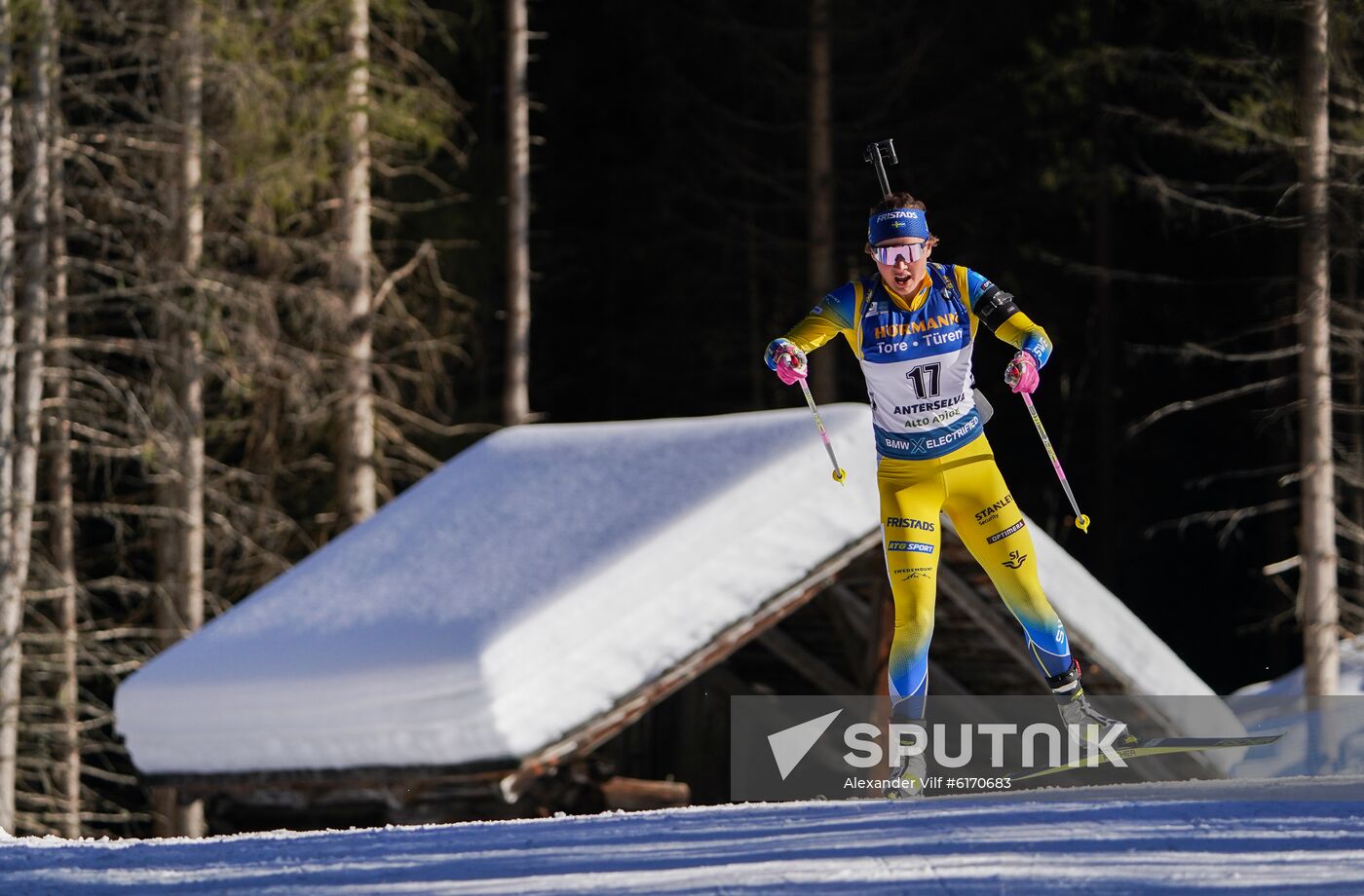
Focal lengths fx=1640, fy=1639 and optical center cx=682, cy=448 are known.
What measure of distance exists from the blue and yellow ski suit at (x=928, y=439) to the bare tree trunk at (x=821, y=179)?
15.1 metres

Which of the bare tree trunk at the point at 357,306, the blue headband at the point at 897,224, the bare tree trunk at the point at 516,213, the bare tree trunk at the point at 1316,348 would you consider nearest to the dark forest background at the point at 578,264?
the bare tree trunk at the point at 357,306

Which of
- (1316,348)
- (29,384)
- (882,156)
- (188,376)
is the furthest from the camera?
(188,376)

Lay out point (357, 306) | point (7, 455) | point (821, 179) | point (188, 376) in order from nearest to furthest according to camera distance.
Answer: point (7, 455), point (188, 376), point (357, 306), point (821, 179)

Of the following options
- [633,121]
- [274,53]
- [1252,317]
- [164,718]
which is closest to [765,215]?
[633,121]

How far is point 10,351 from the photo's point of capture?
15023mm

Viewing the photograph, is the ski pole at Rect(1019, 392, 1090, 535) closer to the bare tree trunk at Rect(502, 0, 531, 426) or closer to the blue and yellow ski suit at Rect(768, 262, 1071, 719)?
the blue and yellow ski suit at Rect(768, 262, 1071, 719)

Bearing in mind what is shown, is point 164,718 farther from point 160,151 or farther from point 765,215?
point 765,215

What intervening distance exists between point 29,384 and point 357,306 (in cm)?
439

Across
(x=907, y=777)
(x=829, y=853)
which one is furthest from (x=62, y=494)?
(x=829, y=853)

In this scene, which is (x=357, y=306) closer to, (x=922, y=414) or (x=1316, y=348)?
(x=1316, y=348)

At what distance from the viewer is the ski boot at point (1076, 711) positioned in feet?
22.6

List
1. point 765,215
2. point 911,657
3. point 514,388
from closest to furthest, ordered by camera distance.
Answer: point 911,657, point 514,388, point 765,215

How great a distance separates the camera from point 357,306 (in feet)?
61.7

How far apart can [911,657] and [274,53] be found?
14061 mm
